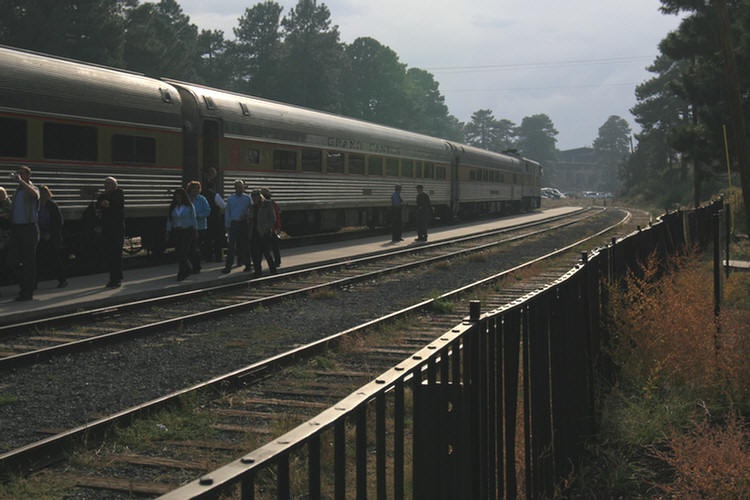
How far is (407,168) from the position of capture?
28.5 metres

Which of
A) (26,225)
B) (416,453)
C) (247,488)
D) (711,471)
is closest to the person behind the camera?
(247,488)

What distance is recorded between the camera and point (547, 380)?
4262mm

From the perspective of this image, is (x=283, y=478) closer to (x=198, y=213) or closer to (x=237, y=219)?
(x=198, y=213)

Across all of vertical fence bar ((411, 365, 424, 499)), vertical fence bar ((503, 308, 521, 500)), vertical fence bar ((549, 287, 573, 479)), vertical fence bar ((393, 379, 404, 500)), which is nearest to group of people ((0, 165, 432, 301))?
vertical fence bar ((549, 287, 573, 479))

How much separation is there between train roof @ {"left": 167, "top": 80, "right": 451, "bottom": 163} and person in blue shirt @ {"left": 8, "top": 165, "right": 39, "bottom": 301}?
5546mm

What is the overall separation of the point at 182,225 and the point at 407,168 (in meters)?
15.9

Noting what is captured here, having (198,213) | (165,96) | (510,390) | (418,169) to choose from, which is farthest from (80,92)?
(418,169)

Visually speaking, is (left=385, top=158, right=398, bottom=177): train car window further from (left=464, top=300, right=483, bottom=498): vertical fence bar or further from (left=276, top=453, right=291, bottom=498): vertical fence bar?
(left=276, top=453, right=291, bottom=498): vertical fence bar

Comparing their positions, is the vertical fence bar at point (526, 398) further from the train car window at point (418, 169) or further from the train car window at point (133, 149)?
the train car window at point (418, 169)

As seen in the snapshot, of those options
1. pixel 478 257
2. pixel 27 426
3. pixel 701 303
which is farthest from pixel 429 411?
pixel 478 257

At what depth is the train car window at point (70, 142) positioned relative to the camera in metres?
12.6

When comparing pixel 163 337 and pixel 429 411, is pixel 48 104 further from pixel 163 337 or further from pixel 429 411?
pixel 429 411

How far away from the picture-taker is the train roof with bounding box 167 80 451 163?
1664 centimetres

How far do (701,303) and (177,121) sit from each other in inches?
429
